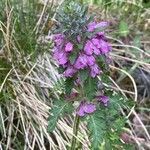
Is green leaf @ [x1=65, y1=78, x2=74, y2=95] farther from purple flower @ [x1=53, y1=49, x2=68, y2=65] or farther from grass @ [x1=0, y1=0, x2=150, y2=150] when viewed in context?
grass @ [x1=0, y1=0, x2=150, y2=150]

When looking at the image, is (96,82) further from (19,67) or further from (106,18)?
(106,18)

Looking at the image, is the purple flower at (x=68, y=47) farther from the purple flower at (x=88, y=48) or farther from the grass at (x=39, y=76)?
the grass at (x=39, y=76)

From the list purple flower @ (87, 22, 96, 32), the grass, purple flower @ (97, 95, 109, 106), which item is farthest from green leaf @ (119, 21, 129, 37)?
purple flower @ (87, 22, 96, 32)

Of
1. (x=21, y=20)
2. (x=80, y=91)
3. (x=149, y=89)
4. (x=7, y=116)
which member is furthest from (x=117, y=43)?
(x=80, y=91)

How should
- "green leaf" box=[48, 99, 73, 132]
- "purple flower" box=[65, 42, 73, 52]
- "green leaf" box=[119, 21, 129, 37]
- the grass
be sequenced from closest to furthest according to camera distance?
"purple flower" box=[65, 42, 73, 52] → "green leaf" box=[48, 99, 73, 132] → the grass → "green leaf" box=[119, 21, 129, 37]

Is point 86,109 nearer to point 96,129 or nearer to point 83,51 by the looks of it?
point 96,129
